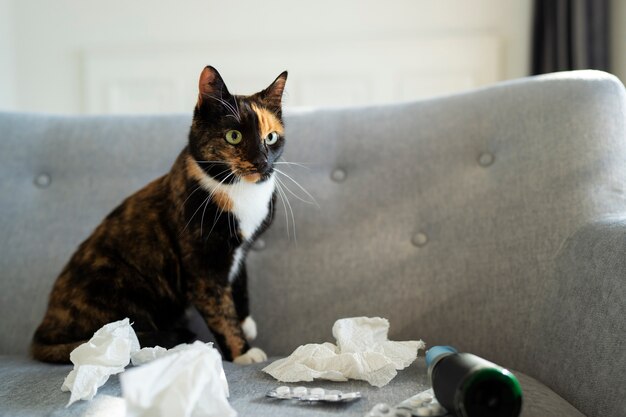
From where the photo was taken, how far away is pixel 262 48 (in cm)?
234

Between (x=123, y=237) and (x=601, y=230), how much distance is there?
888 mm

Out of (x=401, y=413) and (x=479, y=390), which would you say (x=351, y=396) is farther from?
(x=479, y=390)

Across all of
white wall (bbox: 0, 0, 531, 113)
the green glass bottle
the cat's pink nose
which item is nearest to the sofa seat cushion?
the green glass bottle

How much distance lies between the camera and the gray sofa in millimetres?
1137

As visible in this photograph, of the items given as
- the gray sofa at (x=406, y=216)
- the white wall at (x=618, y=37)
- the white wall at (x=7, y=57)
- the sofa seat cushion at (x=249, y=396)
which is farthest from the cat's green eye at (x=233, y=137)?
the white wall at (x=7, y=57)

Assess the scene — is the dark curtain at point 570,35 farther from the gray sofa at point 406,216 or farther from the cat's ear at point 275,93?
the cat's ear at point 275,93

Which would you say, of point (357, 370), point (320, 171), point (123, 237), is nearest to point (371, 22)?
point (320, 171)

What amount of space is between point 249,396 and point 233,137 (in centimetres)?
→ 46

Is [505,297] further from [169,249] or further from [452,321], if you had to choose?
[169,249]

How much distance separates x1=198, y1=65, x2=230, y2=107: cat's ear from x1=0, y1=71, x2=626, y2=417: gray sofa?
0.33m

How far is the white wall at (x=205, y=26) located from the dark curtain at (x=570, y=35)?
0.09m

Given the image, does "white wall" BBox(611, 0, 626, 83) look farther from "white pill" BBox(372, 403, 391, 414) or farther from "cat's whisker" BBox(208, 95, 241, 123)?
"white pill" BBox(372, 403, 391, 414)

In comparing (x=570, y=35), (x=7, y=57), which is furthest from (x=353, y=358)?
(x=7, y=57)

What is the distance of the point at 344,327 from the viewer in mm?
1152
